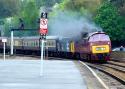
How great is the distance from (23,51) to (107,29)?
2140cm

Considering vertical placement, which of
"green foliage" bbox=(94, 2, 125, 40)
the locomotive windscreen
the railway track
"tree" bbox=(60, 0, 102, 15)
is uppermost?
"tree" bbox=(60, 0, 102, 15)

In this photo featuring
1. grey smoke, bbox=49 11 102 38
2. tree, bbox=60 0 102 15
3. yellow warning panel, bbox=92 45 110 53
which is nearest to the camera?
yellow warning panel, bbox=92 45 110 53

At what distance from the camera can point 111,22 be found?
81062 millimetres

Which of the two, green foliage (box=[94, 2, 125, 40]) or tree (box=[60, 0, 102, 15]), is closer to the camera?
green foliage (box=[94, 2, 125, 40])

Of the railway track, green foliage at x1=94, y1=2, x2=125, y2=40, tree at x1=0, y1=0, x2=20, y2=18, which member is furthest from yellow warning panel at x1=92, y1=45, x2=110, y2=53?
tree at x1=0, y1=0, x2=20, y2=18

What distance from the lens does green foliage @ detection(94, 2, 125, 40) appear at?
262 ft

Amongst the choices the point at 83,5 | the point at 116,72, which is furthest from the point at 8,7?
the point at 116,72

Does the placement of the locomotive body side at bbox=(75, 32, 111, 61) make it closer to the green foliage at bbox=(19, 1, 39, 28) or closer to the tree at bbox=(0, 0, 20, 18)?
the green foliage at bbox=(19, 1, 39, 28)

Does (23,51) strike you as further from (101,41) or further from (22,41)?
(101,41)

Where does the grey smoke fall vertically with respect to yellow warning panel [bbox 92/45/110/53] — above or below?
above

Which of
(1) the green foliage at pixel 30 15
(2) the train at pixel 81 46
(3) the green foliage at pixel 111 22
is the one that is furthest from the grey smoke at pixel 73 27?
(1) the green foliage at pixel 30 15

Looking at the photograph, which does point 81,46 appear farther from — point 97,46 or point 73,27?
point 73,27

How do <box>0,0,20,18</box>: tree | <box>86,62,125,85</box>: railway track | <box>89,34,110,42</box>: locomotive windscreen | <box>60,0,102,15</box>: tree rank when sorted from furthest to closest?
<box>0,0,20,18</box>: tree
<box>60,0,102,15</box>: tree
<box>89,34,110,42</box>: locomotive windscreen
<box>86,62,125,85</box>: railway track

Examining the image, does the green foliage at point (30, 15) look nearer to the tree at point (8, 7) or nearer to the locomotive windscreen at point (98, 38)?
the tree at point (8, 7)
